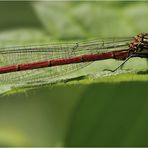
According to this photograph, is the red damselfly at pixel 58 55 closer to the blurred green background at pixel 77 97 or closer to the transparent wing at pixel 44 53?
the transparent wing at pixel 44 53

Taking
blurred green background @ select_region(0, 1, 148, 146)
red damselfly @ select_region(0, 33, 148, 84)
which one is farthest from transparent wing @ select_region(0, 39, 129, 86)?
blurred green background @ select_region(0, 1, 148, 146)

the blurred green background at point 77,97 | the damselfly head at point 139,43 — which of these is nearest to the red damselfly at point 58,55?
the damselfly head at point 139,43

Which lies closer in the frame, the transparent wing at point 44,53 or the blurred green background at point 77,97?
the blurred green background at point 77,97

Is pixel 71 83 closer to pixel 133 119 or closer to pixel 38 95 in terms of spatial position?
pixel 133 119

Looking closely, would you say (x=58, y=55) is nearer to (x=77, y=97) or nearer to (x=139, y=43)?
(x=77, y=97)

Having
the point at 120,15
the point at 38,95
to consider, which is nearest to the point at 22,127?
the point at 38,95

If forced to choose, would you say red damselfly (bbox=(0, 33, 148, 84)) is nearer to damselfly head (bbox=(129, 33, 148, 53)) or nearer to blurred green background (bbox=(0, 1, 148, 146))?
damselfly head (bbox=(129, 33, 148, 53))

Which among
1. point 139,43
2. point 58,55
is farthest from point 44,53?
point 139,43
